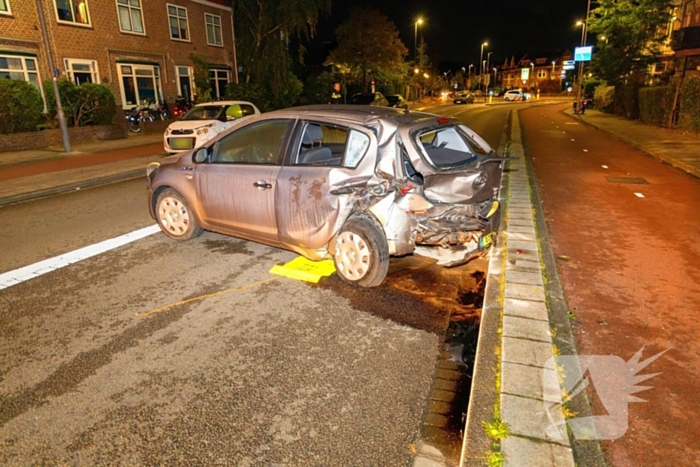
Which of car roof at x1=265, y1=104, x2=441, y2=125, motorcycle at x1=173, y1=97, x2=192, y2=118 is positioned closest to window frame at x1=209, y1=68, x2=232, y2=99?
motorcycle at x1=173, y1=97, x2=192, y2=118

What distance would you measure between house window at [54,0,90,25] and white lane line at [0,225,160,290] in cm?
1891

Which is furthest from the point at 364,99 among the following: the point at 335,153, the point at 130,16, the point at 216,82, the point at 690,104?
the point at 335,153

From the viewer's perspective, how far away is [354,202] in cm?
450

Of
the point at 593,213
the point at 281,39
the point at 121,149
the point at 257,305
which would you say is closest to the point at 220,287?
the point at 257,305

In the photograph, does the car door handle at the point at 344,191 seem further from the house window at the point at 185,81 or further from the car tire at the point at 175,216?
the house window at the point at 185,81

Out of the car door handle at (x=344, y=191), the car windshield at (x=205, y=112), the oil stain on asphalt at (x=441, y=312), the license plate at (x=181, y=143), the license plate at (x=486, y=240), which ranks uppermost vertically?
the car windshield at (x=205, y=112)

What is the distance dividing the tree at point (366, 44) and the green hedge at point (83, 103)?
31.9 m

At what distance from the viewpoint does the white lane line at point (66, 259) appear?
5.02 metres

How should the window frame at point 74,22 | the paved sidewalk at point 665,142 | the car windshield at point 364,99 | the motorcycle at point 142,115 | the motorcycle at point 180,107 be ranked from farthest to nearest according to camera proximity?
the car windshield at point 364,99 → the motorcycle at point 180,107 → the motorcycle at point 142,115 → the window frame at point 74,22 → the paved sidewalk at point 665,142

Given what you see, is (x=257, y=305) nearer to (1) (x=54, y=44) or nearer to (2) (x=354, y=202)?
(2) (x=354, y=202)

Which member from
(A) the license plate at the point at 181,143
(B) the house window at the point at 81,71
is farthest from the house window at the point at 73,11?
(A) the license plate at the point at 181,143

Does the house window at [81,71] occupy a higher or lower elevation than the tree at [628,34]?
lower

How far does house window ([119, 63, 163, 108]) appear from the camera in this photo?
23.1 meters

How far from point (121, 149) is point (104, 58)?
8.69 m
